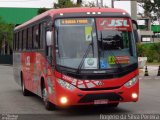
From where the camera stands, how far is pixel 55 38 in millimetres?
12547

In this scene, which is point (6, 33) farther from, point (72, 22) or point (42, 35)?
point (72, 22)

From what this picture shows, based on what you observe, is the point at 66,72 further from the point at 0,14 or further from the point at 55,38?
the point at 0,14

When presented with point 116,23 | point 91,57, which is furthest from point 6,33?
point 91,57

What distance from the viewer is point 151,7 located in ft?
257

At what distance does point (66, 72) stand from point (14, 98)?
600 centimetres

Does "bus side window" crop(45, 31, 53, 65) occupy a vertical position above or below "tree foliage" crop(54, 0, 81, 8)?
below

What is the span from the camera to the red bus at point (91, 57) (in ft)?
39.9

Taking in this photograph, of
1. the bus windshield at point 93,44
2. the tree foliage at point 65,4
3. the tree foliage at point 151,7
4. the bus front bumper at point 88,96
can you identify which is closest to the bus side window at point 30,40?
the bus windshield at point 93,44

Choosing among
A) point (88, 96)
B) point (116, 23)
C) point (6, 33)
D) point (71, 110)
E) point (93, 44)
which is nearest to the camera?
point (88, 96)

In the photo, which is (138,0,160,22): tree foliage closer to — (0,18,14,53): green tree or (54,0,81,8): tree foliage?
(0,18,14,53): green tree

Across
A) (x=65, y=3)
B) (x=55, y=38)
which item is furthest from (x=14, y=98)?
(x=65, y=3)

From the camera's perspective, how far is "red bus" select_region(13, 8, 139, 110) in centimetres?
1217

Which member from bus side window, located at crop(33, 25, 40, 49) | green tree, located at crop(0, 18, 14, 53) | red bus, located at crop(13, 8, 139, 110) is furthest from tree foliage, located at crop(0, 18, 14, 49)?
red bus, located at crop(13, 8, 139, 110)

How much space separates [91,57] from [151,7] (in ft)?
221
